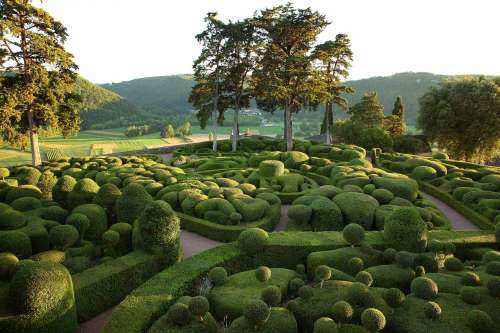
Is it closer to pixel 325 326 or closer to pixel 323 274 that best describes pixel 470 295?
pixel 323 274

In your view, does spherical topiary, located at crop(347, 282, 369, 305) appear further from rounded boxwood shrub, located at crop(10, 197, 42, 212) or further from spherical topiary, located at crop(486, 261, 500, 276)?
rounded boxwood shrub, located at crop(10, 197, 42, 212)

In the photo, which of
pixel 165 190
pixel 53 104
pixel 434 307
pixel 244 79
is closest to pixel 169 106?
pixel 244 79

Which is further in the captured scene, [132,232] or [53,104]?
[53,104]

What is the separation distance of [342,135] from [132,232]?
143 ft

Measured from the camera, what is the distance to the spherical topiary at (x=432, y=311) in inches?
355

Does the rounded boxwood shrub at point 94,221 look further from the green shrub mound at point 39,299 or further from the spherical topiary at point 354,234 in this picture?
the spherical topiary at point 354,234

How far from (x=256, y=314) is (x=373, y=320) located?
2951mm

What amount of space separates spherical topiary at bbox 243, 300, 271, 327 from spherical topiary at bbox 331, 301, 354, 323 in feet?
6.05

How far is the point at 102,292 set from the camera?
36.5ft

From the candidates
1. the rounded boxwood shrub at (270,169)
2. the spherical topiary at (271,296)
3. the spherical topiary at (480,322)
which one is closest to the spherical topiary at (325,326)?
the spherical topiary at (271,296)

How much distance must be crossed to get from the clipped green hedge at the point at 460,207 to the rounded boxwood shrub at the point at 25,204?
23264 millimetres

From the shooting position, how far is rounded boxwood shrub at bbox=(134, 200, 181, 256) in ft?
41.2

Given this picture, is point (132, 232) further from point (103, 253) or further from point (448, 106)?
point (448, 106)

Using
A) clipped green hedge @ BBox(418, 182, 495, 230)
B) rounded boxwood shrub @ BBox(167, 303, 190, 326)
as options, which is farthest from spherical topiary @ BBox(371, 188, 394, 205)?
rounded boxwood shrub @ BBox(167, 303, 190, 326)
